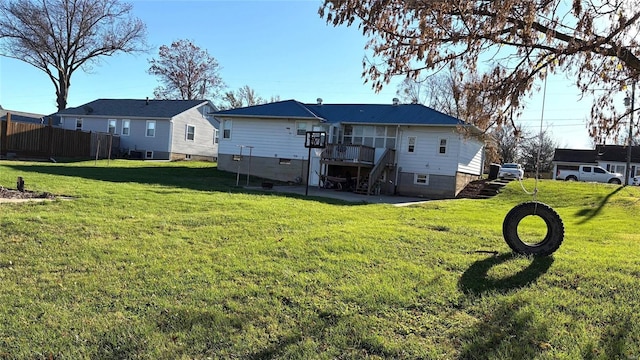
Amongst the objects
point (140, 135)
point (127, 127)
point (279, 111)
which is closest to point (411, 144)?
point (279, 111)

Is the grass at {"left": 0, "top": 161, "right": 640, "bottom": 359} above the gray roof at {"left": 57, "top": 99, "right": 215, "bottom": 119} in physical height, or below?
below

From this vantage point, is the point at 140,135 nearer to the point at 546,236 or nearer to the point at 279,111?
the point at 279,111

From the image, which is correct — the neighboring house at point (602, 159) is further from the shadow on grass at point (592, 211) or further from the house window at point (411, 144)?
the house window at point (411, 144)

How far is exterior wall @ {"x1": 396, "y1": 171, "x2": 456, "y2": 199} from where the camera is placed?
22.4 meters

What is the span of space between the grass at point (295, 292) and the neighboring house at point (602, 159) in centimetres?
4471

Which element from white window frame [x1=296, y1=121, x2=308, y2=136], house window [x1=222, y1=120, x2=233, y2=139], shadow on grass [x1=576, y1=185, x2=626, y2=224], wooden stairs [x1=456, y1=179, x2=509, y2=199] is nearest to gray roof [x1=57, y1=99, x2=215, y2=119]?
house window [x1=222, y1=120, x2=233, y2=139]

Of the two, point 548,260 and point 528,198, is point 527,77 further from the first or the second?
point 528,198

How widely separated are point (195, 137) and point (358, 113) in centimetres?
1616

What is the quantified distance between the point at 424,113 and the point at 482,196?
5.26m

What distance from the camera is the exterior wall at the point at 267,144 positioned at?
A: 24.3 metres

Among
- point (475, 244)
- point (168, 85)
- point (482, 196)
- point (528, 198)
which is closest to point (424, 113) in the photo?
point (482, 196)

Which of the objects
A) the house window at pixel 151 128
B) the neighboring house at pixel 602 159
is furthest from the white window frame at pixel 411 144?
the neighboring house at pixel 602 159

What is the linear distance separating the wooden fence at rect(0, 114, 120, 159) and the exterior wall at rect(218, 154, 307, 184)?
6.52m

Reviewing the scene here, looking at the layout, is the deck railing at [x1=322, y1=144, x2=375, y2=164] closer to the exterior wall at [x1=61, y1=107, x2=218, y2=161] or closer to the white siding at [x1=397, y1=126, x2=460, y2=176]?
the white siding at [x1=397, y1=126, x2=460, y2=176]
